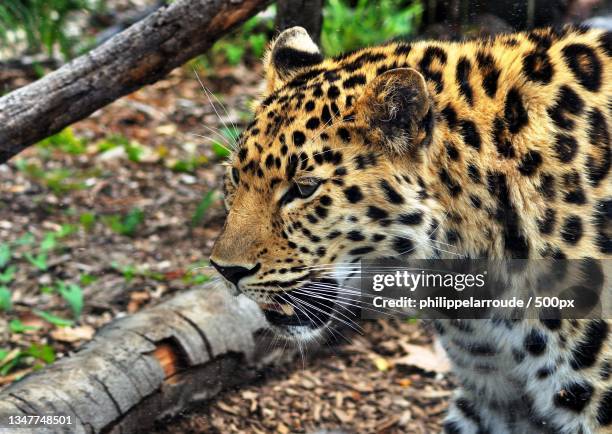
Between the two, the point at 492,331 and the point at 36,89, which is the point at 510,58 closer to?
the point at 492,331

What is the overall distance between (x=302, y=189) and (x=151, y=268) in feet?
12.1

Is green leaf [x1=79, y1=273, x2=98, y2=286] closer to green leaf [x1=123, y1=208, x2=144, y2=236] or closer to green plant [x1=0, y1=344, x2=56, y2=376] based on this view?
green leaf [x1=123, y1=208, x2=144, y2=236]

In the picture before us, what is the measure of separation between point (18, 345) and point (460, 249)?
3.63 metres

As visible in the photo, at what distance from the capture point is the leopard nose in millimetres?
4406

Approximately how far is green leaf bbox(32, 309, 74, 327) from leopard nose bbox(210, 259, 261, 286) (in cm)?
253

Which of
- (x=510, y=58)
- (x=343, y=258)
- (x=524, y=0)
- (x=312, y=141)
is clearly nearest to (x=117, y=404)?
(x=343, y=258)

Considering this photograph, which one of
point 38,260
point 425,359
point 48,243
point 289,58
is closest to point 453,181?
point 289,58

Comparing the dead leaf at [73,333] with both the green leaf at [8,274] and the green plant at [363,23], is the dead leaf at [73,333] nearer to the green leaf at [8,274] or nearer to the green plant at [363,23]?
the green leaf at [8,274]

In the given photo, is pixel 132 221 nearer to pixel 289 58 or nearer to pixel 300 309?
pixel 289 58

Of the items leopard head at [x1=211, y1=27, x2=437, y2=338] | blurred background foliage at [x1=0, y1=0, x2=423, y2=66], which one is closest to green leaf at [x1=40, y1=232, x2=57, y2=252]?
blurred background foliage at [x1=0, y1=0, x2=423, y2=66]

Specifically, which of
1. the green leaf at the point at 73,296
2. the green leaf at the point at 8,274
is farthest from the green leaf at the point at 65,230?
the green leaf at the point at 73,296

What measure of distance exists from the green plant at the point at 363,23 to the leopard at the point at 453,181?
5975mm

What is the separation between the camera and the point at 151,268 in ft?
25.1

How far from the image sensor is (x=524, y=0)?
24.3 feet
